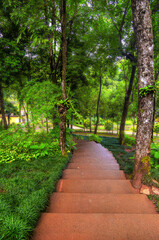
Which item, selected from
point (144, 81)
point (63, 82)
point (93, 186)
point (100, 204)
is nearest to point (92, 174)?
point (93, 186)

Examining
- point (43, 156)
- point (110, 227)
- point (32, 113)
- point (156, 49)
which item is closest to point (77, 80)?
point (156, 49)

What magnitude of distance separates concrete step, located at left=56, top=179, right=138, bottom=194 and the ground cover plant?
0.27 metres

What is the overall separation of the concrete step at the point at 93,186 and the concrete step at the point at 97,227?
3.00 feet

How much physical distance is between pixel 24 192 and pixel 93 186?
60.6 inches

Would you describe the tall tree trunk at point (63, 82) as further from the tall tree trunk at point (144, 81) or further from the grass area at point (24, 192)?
the tall tree trunk at point (144, 81)

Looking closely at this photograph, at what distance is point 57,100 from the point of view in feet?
14.2

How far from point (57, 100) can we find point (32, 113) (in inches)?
45.5

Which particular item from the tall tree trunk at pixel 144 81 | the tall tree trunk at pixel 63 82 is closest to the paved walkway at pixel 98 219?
the tall tree trunk at pixel 144 81

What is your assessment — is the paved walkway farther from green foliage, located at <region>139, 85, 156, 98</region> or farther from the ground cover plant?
green foliage, located at <region>139, 85, 156, 98</region>

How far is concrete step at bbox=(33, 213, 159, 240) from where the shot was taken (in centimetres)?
159

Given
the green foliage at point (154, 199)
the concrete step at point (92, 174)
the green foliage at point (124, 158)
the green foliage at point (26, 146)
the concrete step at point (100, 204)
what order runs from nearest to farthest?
1. the concrete step at point (100, 204)
2. the green foliage at point (154, 199)
3. the concrete step at point (92, 174)
4. the green foliage at point (124, 158)
5. the green foliage at point (26, 146)

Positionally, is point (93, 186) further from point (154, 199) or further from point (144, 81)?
point (144, 81)

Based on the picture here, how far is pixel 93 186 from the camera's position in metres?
2.82

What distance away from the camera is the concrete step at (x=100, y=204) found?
2.12 meters
